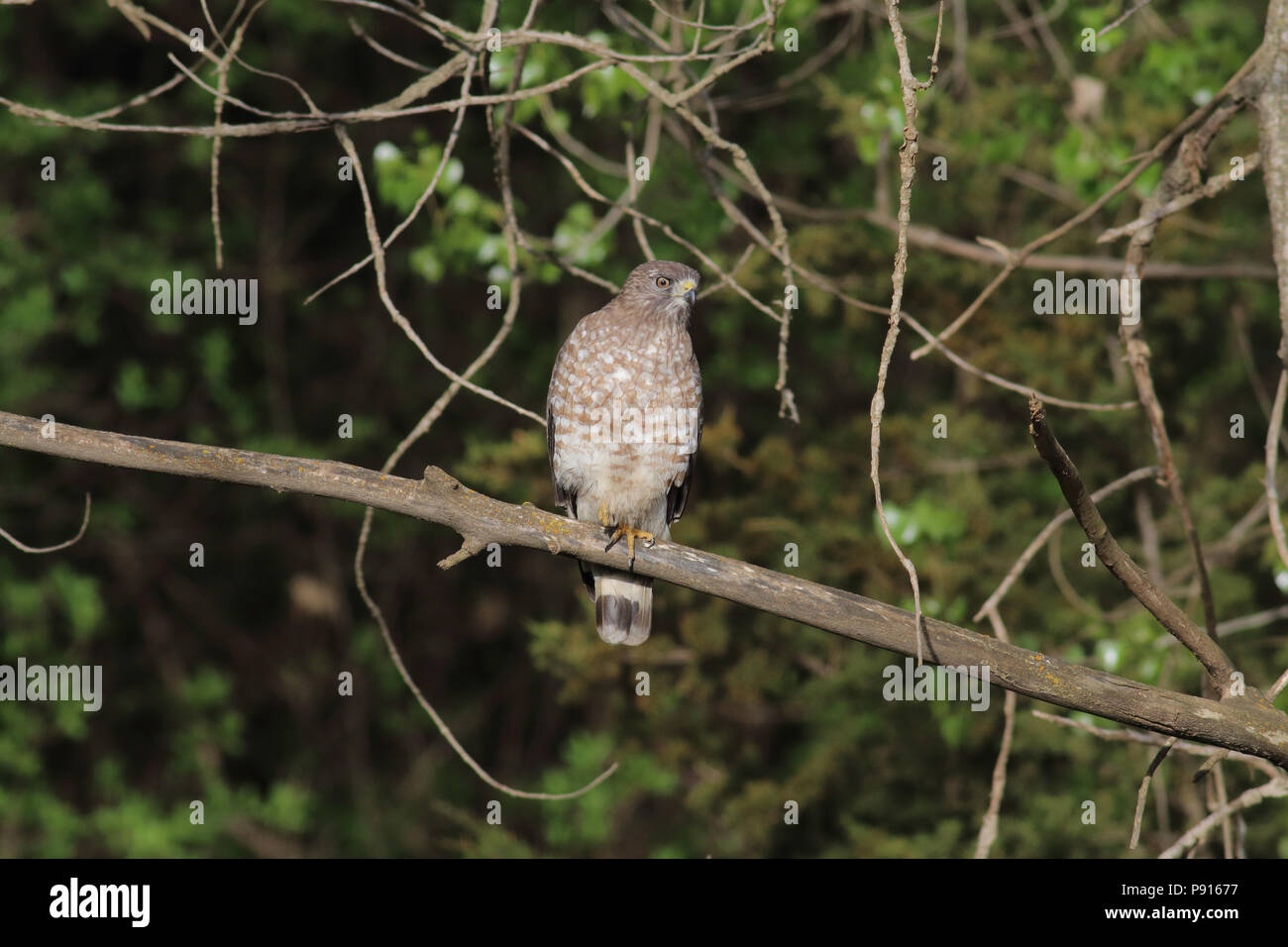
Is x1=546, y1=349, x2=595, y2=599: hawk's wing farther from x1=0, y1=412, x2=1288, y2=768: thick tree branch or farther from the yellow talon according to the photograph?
x1=0, y1=412, x2=1288, y2=768: thick tree branch

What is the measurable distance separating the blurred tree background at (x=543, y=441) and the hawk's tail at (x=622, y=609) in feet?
3.74

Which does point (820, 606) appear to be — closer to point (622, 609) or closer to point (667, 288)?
point (622, 609)

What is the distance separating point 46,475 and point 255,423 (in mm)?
1187

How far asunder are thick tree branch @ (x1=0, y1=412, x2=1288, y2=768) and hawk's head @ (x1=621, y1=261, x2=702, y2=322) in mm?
1354

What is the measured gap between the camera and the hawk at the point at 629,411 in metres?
3.95

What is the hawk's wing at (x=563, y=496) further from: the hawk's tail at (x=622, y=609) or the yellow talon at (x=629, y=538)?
the yellow talon at (x=629, y=538)

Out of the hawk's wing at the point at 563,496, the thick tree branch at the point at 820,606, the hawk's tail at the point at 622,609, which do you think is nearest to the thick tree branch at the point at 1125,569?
the thick tree branch at the point at 820,606

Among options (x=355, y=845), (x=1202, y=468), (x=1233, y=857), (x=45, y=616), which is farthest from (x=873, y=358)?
(x=45, y=616)

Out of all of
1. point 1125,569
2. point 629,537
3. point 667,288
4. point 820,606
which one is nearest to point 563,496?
point 667,288

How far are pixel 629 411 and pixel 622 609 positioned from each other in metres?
0.62

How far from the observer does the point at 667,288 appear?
4.03 metres

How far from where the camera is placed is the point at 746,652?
219 inches

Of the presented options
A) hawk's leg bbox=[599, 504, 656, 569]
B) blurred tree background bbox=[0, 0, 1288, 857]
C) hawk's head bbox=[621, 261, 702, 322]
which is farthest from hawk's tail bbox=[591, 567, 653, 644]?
blurred tree background bbox=[0, 0, 1288, 857]

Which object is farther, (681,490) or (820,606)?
(681,490)
